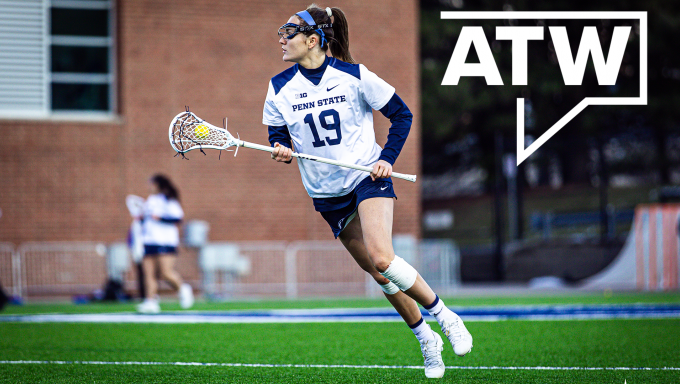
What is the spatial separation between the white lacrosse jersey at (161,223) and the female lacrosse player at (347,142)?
24.0 feet

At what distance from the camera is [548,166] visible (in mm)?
25656

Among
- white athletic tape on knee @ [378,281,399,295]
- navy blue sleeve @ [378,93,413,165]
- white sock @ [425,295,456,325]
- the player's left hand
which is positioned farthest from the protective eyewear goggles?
white sock @ [425,295,456,325]

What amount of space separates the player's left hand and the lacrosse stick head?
968 mm

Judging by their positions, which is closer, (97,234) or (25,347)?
(25,347)

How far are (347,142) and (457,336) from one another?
1.45 metres

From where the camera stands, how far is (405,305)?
5.60 metres

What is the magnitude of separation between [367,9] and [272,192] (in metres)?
4.71

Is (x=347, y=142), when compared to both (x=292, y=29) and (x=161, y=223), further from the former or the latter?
(x=161, y=223)

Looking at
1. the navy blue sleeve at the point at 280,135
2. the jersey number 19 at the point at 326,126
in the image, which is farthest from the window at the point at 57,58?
the jersey number 19 at the point at 326,126

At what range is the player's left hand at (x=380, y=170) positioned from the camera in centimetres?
530

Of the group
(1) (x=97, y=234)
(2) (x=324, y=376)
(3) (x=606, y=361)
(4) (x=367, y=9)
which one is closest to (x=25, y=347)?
(2) (x=324, y=376)

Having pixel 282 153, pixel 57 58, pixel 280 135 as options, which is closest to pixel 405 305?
pixel 282 153

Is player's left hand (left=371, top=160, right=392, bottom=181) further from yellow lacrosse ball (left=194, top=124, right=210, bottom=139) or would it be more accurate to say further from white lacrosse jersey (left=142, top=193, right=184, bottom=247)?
white lacrosse jersey (left=142, top=193, right=184, bottom=247)

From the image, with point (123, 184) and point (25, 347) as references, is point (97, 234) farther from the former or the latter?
point (25, 347)
